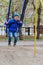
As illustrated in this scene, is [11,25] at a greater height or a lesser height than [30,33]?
greater

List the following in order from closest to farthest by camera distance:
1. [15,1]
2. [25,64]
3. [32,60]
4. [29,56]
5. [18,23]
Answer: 1. [25,64]
2. [32,60]
3. [29,56]
4. [18,23]
5. [15,1]

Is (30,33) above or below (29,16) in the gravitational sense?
below

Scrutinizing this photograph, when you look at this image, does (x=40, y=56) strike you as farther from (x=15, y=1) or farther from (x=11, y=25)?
(x=15, y=1)

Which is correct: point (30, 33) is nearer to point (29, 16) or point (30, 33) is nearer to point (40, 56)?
point (29, 16)

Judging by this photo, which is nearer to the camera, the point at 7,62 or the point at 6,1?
the point at 7,62

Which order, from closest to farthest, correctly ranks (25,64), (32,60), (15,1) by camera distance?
(25,64)
(32,60)
(15,1)

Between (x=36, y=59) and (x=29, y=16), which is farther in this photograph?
(x=29, y=16)

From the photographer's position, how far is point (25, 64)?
27.6 feet

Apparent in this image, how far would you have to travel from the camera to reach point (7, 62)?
8.62 meters

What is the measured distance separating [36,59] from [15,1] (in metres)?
14.9

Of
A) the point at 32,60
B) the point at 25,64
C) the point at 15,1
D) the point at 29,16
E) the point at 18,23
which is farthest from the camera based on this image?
the point at 29,16

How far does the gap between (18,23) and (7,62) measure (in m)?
4.82

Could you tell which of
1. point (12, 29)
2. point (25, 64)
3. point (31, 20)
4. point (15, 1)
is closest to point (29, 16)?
point (31, 20)

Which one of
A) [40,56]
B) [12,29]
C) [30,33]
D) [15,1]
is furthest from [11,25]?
[30,33]
